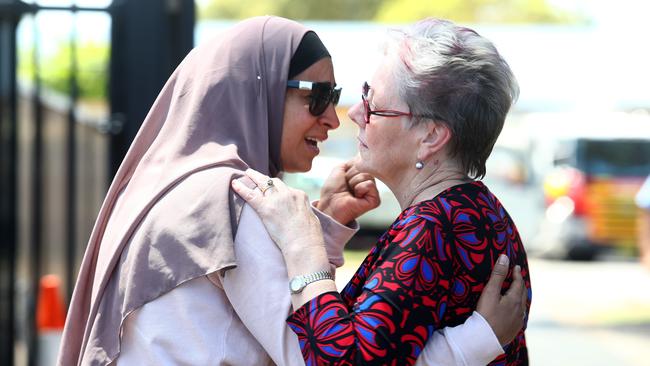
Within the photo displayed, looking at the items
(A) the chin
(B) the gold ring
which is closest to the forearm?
(B) the gold ring

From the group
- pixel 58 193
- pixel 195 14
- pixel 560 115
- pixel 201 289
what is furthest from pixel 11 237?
pixel 560 115

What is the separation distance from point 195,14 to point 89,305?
75.6 inches

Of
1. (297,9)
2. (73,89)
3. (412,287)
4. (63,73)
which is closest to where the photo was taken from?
(412,287)

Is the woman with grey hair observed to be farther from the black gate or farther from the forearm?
the black gate

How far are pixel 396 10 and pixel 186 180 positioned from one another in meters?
34.3

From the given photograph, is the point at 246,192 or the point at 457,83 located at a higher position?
the point at 457,83

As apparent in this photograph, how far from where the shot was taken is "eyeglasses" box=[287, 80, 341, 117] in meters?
2.51

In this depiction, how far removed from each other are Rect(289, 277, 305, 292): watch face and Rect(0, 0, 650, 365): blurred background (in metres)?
2.13

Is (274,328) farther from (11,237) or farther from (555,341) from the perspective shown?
(555,341)

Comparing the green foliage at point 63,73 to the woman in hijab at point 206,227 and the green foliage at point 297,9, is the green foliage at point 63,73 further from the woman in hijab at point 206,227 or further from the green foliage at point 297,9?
the green foliage at point 297,9

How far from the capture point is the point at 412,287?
204 cm

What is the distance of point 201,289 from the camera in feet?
7.20

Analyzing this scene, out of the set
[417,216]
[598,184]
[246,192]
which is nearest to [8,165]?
[246,192]

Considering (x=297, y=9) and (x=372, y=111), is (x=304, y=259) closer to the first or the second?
(x=372, y=111)
